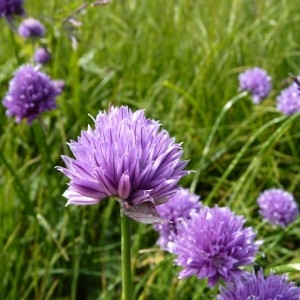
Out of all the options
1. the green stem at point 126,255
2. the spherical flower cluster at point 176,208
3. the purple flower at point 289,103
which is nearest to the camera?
the green stem at point 126,255

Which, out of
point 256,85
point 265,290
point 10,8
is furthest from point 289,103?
point 265,290

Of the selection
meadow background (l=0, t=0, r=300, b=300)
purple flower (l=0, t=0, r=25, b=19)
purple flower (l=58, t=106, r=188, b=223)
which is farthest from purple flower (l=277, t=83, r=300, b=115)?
purple flower (l=58, t=106, r=188, b=223)

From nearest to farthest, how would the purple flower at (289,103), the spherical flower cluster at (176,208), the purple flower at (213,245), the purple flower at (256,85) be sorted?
the purple flower at (213,245) < the spherical flower cluster at (176,208) < the purple flower at (289,103) < the purple flower at (256,85)

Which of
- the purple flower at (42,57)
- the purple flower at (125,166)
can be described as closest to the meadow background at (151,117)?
the purple flower at (42,57)

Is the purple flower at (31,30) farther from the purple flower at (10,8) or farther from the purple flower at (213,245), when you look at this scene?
the purple flower at (213,245)

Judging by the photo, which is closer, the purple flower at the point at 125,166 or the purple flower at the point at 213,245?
the purple flower at the point at 125,166

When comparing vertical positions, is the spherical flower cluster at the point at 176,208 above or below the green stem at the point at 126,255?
above

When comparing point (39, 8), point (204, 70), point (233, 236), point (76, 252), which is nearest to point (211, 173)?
point (204, 70)

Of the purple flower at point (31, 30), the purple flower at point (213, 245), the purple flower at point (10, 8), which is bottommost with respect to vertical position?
the purple flower at point (213, 245)

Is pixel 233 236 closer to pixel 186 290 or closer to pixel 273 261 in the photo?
pixel 186 290
